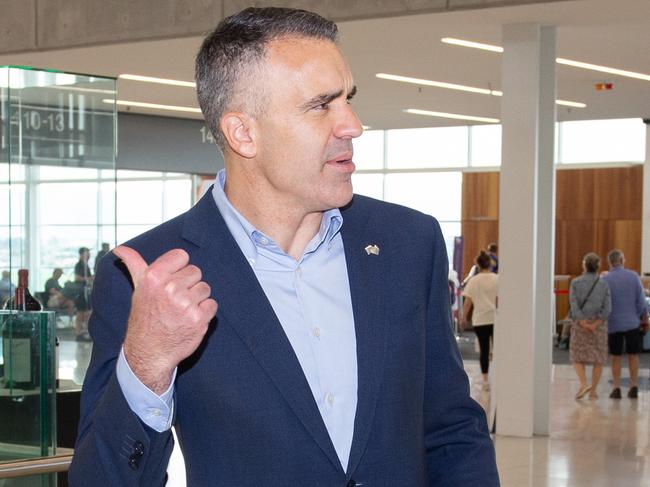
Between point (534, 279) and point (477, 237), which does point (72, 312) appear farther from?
point (477, 237)

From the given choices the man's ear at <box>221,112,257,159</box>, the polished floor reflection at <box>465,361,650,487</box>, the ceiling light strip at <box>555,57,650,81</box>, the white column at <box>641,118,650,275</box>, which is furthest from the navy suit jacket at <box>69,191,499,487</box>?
the white column at <box>641,118,650,275</box>

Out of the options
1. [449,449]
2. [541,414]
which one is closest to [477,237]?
[541,414]

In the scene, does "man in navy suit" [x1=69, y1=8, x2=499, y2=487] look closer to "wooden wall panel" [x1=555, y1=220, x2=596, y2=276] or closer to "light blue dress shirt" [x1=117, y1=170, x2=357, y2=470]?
"light blue dress shirt" [x1=117, y1=170, x2=357, y2=470]

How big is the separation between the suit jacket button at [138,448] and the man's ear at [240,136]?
521 millimetres

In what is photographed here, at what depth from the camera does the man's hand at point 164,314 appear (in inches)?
54.6

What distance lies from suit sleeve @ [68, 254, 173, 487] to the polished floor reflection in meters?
6.47

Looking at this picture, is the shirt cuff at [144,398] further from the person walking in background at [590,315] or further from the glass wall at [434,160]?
the glass wall at [434,160]

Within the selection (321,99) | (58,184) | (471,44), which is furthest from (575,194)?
(321,99)

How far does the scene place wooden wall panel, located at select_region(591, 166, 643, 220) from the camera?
73.7ft

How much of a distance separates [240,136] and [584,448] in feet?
27.0

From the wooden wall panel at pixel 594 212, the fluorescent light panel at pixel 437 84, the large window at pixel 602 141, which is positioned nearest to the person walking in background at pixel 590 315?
the fluorescent light panel at pixel 437 84

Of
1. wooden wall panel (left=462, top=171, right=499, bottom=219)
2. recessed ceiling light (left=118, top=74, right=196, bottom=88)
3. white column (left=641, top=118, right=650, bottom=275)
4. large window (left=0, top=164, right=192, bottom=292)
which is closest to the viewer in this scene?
large window (left=0, top=164, right=192, bottom=292)

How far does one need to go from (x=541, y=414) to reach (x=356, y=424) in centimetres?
875

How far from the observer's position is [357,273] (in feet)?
5.84
